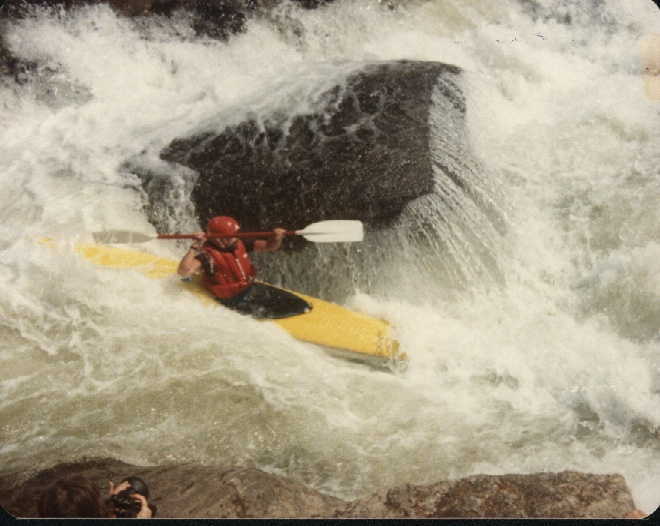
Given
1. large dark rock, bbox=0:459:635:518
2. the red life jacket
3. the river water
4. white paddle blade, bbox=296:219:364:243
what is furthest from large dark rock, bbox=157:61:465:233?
large dark rock, bbox=0:459:635:518

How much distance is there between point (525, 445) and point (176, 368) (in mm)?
963

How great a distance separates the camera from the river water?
5.08 ft

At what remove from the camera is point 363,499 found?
132 cm

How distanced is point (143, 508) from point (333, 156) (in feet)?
4.60

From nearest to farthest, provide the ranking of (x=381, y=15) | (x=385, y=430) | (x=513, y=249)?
(x=385, y=430)
(x=513, y=249)
(x=381, y=15)

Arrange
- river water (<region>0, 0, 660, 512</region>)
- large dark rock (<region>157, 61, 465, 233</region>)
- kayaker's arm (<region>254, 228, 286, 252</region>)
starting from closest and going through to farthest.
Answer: river water (<region>0, 0, 660, 512</region>) < kayaker's arm (<region>254, 228, 286, 252</region>) < large dark rock (<region>157, 61, 465, 233</region>)

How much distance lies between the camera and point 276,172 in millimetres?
2256

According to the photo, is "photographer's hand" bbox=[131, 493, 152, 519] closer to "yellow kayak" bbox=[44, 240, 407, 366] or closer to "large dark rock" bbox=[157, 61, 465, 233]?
"yellow kayak" bbox=[44, 240, 407, 366]

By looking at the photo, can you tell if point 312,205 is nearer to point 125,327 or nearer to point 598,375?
point 125,327

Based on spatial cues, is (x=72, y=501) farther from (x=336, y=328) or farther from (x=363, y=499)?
(x=336, y=328)

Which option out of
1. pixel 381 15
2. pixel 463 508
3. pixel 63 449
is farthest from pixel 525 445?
pixel 381 15

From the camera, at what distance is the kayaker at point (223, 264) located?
1.88 metres

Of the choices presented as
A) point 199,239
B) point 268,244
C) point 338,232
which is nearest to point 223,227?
point 199,239

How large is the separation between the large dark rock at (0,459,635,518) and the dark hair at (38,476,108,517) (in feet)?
0.26
